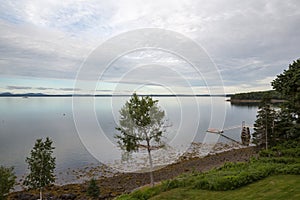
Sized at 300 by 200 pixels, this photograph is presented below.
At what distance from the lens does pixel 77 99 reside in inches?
441

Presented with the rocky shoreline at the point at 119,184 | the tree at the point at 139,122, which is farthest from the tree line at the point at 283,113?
the tree at the point at 139,122

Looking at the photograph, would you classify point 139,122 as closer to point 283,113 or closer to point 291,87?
point 291,87

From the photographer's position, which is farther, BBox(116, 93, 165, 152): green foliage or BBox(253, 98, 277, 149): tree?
BBox(253, 98, 277, 149): tree

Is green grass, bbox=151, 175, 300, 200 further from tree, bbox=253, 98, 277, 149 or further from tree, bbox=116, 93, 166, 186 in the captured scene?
tree, bbox=253, 98, 277, 149

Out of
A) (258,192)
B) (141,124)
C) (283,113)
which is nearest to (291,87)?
(283,113)

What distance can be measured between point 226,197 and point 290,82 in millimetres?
10744

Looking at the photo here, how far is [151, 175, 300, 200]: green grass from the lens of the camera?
27.1 ft

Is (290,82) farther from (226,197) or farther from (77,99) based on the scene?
(77,99)

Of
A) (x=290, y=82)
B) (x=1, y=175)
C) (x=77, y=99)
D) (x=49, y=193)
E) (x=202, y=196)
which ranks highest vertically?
(x=290, y=82)

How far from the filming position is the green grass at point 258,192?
8.27 metres

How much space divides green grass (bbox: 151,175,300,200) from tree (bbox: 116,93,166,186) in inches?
238

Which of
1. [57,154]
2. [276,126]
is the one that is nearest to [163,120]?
[276,126]

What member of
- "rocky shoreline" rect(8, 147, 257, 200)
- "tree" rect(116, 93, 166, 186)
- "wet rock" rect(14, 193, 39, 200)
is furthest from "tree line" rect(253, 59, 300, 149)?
"wet rock" rect(14, 193, 39, 200)

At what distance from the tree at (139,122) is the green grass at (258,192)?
6034 millimetres
